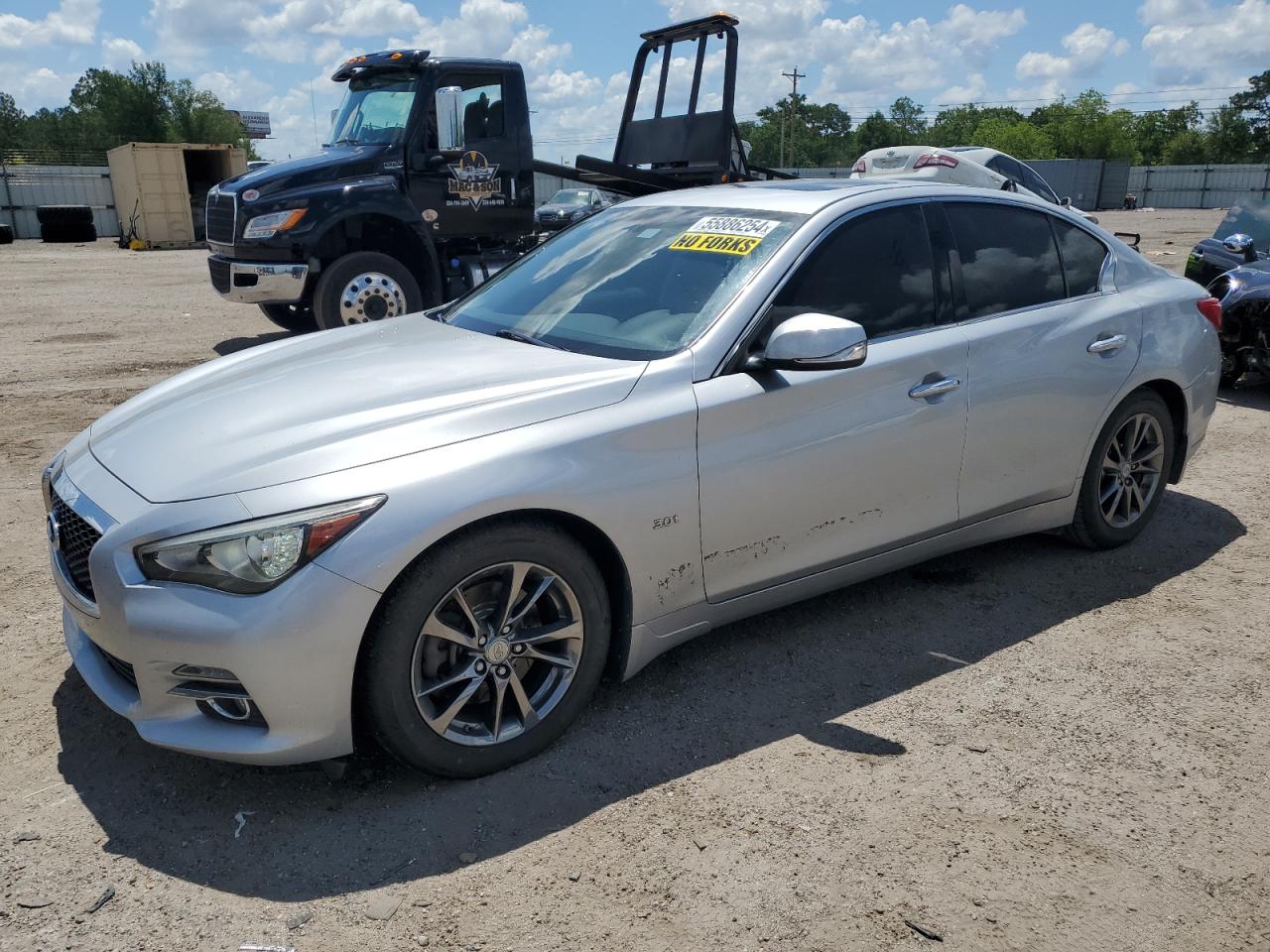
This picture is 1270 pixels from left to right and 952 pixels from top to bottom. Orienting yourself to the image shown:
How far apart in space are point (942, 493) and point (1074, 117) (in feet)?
294

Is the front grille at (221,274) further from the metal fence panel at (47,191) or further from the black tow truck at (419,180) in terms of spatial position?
the metal fence panel at (47,191)

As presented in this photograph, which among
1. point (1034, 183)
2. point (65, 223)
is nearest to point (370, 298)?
point (1034, 183)

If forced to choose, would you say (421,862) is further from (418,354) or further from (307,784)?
(418,354)

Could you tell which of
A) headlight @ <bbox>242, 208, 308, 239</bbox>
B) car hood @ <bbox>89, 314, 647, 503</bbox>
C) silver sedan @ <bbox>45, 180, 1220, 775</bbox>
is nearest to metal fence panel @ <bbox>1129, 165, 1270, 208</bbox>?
headlight @ <bbox>242, 208, 308, 239</bbox>

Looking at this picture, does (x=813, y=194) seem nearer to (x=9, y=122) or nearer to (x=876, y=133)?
(x=9, y=122)

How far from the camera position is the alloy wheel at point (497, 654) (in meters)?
2.88

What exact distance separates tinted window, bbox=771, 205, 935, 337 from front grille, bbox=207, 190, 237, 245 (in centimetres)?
749

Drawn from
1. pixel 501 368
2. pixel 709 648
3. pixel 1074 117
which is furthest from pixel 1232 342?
pixel 1074 117

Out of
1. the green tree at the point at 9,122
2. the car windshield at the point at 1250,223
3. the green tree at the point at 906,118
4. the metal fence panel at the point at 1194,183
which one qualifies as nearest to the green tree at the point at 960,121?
the green tree at the point at 906,118

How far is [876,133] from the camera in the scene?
12031 centimetres

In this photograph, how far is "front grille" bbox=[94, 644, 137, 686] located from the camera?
2.84m

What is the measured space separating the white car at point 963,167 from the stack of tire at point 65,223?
24.9m

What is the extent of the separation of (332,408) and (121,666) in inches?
37.0

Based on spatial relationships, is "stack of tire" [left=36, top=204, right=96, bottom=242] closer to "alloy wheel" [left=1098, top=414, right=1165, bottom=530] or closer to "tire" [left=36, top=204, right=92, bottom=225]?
"tire" [left=36, top=204, right=92, bottom=225]
